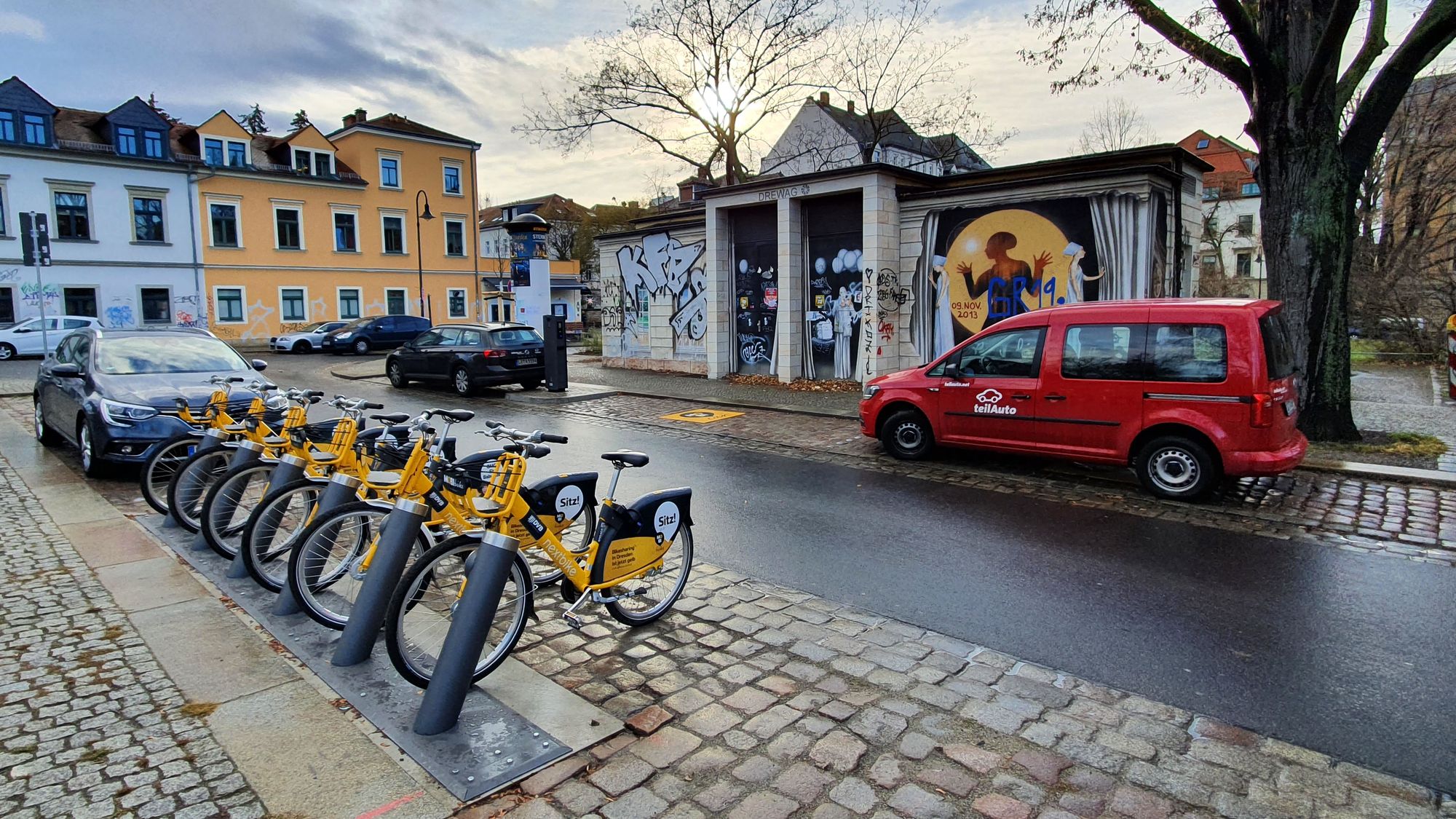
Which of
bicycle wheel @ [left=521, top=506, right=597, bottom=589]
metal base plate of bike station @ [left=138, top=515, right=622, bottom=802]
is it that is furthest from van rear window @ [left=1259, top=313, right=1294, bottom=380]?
metal base plate of bike station @ [left=138, top=515, right=622, bottom=802]

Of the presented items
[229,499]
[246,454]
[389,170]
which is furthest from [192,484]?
[389,170]

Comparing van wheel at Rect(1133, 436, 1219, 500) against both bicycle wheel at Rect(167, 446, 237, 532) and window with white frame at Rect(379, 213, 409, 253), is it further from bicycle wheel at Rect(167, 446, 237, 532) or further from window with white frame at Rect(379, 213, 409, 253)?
window with white frame at Rect(379, 213, 409, 253)

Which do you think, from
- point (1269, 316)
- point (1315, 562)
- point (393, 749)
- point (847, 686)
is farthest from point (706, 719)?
point (1269, 316)

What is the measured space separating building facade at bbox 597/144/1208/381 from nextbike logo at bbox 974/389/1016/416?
567 centimetres

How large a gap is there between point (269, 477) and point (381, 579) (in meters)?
2.30

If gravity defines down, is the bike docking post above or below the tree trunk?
below

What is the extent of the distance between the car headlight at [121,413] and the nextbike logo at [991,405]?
862cm

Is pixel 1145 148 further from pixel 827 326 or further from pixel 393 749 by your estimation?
pixel 393 749

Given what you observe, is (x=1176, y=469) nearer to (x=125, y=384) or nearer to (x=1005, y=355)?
(x=1005, y=355)

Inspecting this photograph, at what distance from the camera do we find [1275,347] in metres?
7.51

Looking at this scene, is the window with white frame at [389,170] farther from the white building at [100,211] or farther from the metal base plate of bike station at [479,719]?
the metal base plate of bike station at [479,719]

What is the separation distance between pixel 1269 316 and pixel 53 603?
31.5ft

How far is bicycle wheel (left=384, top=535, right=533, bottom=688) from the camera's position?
3.66m

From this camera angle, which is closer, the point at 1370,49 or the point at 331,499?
the point at 331,499
